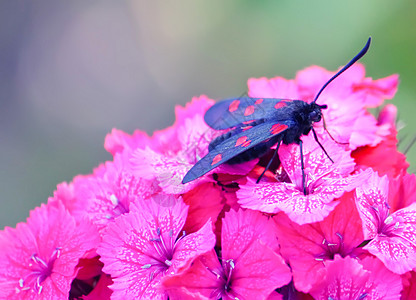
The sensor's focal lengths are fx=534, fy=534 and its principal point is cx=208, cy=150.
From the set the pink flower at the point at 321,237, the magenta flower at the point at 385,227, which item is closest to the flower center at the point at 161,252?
the pink flower at the point at 321,237

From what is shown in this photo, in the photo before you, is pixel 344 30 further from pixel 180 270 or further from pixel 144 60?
pixel 180 270

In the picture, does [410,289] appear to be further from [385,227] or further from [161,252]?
[161,252]

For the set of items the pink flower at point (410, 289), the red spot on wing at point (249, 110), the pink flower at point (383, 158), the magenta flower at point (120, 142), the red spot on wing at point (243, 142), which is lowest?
the pink flower at point (410, 289)

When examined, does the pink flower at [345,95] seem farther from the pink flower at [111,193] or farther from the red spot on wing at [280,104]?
the pink flower at [111,193]

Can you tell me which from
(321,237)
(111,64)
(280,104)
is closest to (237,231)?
(321,237)

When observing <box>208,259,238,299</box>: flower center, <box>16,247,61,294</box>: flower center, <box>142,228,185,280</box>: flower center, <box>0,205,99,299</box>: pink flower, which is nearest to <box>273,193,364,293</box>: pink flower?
<box>208,259,238,299</box>: flower center

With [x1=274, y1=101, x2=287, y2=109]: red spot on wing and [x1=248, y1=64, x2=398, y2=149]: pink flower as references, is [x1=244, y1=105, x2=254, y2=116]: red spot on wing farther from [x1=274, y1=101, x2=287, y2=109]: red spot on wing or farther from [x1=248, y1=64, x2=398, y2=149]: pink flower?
[x1=248, y1=64, x2=398, y2=149]: pink flower
